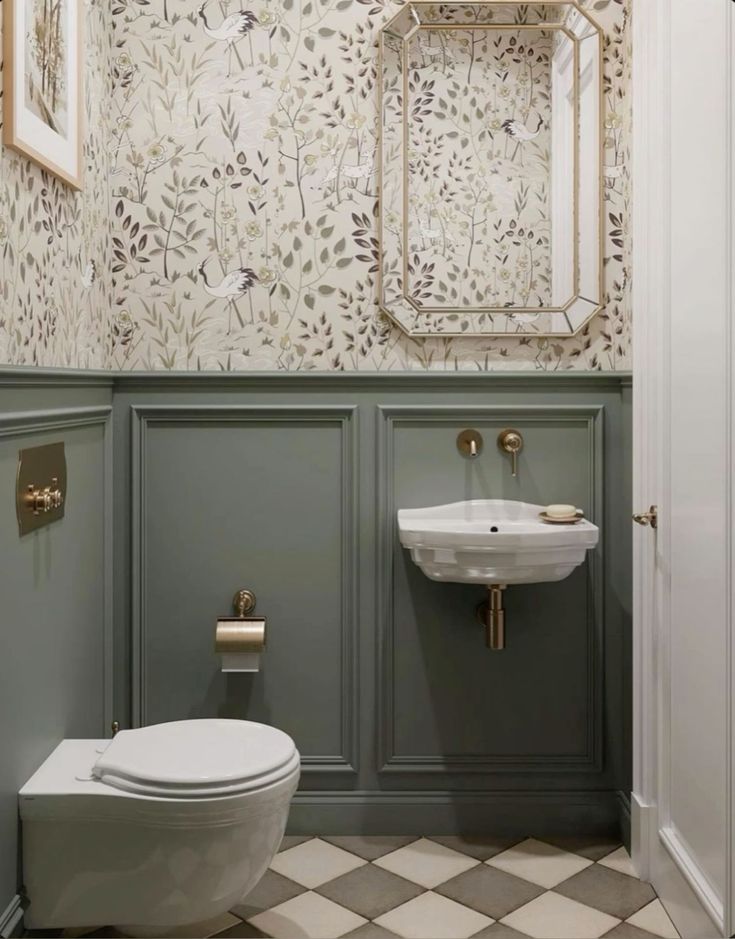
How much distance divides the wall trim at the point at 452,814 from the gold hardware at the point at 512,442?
0.91m

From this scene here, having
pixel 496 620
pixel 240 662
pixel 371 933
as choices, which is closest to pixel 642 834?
pixel 496 620

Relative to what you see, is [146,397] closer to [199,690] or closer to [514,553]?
[199,690]

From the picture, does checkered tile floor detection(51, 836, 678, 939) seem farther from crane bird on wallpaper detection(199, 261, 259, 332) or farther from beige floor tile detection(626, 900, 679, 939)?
crane bird on wallpaper detection(199, 261, 259, 332)

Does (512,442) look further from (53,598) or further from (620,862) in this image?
(53,598)

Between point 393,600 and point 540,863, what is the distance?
76cm

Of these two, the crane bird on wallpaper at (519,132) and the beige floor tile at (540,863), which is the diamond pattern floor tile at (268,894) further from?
the crane bird on wallpaper at (519,132)

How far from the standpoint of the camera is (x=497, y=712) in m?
2.80

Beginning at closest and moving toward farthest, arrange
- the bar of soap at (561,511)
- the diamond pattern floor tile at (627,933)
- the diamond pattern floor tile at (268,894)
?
the diamond pattern floor tile at (627,933)
the diamond pattern floor tile at (268,894)
the bar of soap at (561,511)

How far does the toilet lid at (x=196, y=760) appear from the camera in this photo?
195 centimetres

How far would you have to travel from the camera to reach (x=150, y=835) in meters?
1.96

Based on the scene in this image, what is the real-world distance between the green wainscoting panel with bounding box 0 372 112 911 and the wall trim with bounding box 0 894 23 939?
0.04ft

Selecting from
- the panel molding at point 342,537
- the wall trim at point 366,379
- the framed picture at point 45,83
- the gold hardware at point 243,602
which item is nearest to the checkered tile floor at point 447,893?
the panel molding at point 342,537

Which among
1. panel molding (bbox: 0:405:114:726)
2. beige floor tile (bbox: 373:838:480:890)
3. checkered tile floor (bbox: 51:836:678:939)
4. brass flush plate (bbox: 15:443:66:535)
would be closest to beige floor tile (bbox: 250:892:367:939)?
checkered tile floor (bbox: 51:836:678:939)

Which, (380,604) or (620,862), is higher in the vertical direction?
(380,604)
